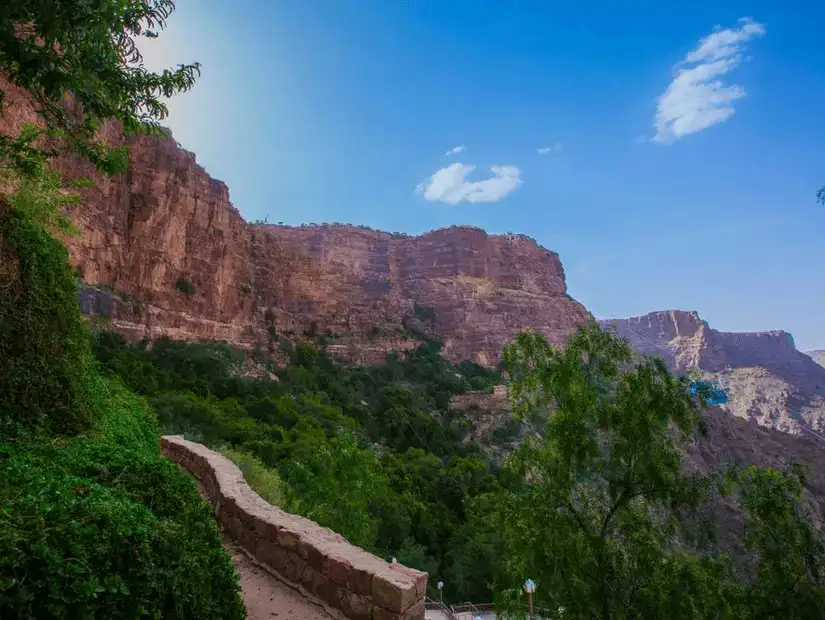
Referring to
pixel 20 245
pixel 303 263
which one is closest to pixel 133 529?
pixel 20 245

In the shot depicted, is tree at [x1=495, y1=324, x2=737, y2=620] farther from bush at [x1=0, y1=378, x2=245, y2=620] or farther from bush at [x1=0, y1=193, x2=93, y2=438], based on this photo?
bush at [x1=0, y1=193, x2=93, y2=438]

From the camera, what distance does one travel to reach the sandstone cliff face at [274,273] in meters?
28.2

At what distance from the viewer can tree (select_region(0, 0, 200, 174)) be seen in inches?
120

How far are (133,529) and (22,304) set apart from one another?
4651mm

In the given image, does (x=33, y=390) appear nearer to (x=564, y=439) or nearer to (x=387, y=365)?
(x=564, y=439)

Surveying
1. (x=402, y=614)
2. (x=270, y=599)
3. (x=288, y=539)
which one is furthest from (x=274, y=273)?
(x=402, y=614)

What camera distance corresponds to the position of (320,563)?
411 centimetres

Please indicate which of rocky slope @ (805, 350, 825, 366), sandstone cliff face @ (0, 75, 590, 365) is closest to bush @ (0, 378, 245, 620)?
sandstone cliff face @ (0, 75, 590, 365)

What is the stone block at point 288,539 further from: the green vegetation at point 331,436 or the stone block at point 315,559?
the green vegetation at point 331,436

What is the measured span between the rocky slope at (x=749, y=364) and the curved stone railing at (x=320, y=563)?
68.1 metres

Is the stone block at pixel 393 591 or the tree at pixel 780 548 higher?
the stone block at pixel 393 591

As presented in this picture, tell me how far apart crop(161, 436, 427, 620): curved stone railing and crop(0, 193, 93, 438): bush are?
2167 millimetres

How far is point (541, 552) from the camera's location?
6328mm

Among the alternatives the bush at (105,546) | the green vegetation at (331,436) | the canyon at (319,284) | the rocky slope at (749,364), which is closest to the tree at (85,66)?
the canyon at (319,284)
